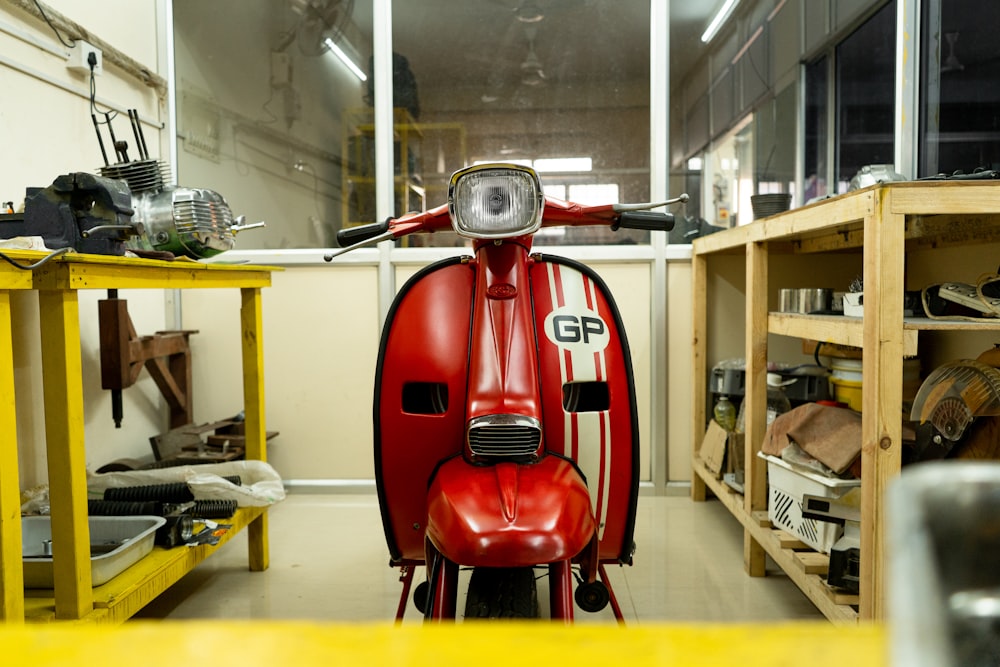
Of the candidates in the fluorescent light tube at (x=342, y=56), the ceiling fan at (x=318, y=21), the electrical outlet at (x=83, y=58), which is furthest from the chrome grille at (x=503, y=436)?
the ceiling fan at (x=318, y=21)

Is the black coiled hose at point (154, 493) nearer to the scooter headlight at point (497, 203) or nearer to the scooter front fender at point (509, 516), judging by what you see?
the scooter front fender at point (509, 516)

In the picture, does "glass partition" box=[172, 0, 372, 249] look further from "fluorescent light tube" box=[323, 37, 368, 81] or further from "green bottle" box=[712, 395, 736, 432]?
"green bottle" box=[712, 395, 736, 432]

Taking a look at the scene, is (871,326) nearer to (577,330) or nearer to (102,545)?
(577,330)

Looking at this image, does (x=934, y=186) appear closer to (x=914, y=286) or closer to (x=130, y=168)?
(x=914, y=286)

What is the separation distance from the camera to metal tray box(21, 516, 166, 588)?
1590 mm

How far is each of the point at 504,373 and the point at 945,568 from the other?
117 centimetres

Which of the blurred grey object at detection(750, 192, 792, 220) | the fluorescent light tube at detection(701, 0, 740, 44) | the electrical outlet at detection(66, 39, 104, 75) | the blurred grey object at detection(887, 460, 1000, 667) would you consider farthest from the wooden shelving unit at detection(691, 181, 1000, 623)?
the electrical outlet at detection(66, 39, 104, 75)

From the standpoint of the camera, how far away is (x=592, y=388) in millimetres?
1573

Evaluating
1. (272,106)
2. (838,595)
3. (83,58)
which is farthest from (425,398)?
(272,106)

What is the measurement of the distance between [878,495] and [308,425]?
2.37 m

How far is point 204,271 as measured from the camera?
6.01ft

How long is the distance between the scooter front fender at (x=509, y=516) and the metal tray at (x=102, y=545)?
84 cm

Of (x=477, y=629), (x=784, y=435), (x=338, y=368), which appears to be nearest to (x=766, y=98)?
(x=784, y=435)

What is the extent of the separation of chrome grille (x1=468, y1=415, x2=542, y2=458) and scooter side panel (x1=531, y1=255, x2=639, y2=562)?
234 mm
